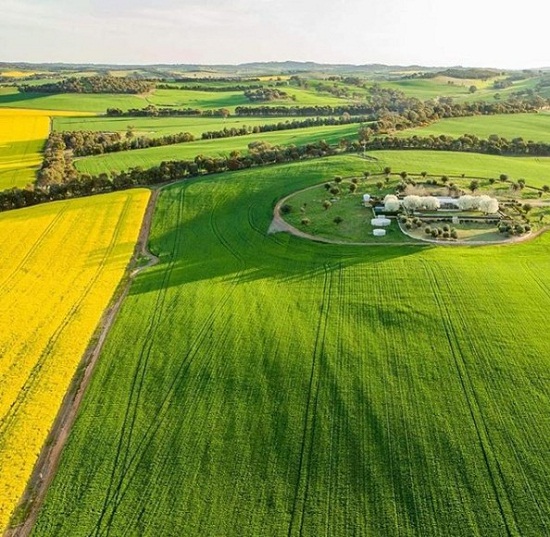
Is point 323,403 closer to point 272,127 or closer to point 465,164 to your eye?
point 465,164

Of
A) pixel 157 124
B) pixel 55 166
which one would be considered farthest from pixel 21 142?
pixel 157 124

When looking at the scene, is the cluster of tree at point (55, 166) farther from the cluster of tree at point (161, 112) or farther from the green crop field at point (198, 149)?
the cluster of tree at point (161, 112)

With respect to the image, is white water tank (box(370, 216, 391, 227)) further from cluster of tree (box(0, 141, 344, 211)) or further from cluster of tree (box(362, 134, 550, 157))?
cluster of tree (box(362, 134, 550, 157))

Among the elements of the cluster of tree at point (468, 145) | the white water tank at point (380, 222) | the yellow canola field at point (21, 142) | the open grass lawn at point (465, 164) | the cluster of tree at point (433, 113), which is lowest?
the yellow canola field at point (21, 142)

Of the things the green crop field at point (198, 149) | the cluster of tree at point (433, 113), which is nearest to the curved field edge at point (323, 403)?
the green crop field at point (198, 149)

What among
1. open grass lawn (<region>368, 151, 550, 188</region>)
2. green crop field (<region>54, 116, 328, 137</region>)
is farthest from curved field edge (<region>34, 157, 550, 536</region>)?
green crop field (<region>54, 116, 328, 137</region>)

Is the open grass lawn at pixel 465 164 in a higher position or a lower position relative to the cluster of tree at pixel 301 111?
higher
